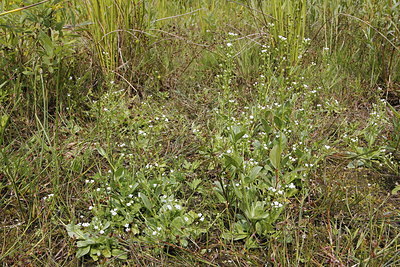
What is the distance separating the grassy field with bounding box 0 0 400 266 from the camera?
161cm

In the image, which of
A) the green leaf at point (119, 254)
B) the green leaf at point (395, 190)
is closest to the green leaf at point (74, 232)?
the green leaf at point (119, 254)

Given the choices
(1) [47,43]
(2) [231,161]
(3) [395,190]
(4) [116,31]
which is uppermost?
(1) [47,43]

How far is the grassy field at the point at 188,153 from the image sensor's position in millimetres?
1609

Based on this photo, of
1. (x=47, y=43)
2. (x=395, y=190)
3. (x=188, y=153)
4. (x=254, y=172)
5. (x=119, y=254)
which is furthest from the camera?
(x=188, y=153)

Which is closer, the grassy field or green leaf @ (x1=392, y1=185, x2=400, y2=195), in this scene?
the grassy field

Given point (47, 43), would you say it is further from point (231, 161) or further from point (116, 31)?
point (231, 161)

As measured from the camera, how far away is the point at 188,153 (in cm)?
219

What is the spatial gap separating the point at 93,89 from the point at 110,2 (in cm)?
58

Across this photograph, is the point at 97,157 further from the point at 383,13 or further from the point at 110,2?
the point at 383,13

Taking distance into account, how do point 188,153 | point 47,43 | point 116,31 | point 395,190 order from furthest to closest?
1. point 116,31
2. point 188,153
3. point 47,43
4. point 395,190

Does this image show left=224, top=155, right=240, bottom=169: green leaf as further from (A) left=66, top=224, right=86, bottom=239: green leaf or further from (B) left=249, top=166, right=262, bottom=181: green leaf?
(A) left=66, top=224, right=86, bottom=239: green leaf

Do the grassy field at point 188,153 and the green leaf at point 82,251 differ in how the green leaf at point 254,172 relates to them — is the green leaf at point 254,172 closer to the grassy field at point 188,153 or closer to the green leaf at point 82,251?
the grassy field at point 188,153

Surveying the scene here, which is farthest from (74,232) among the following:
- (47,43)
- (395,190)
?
(395,190)

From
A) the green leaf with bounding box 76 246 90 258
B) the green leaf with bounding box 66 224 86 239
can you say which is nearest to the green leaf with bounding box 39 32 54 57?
the green leaf with bounding box 66 224 86 239
